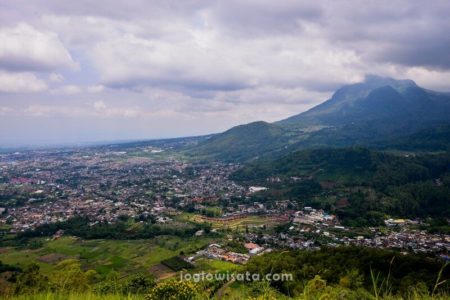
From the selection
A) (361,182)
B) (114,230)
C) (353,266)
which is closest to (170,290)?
(353,266)

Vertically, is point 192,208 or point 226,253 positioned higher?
point 226,253

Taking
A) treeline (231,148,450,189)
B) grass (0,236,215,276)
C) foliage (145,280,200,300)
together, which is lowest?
grass (0,236,215,276)

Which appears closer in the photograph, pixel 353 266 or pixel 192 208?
pixel 353 266

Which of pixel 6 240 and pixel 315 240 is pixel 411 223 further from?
pixel 6 240

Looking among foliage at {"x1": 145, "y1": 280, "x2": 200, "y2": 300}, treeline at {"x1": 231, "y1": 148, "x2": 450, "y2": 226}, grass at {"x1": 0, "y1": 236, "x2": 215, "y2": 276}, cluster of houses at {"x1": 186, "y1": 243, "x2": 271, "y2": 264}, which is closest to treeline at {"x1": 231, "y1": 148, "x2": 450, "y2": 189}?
treeline at {"x1": 231, "y1": 148, "x2": 450, "y2": 226}

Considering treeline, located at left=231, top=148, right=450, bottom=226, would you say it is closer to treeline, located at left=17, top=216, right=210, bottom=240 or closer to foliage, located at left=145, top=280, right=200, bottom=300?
treeline, located at left=17, top=216, right=210, bottom=240

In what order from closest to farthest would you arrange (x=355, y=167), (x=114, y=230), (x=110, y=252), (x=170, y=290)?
(x=170, y=290)
(x=110, y=252)
(x=114, y=230)
(x=355, y=167)

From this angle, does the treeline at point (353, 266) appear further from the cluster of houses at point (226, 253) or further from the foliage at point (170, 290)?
the foliage at point (170, 290)

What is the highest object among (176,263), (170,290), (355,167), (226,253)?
(170,290)

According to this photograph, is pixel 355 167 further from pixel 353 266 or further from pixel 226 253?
pixel 353 266
